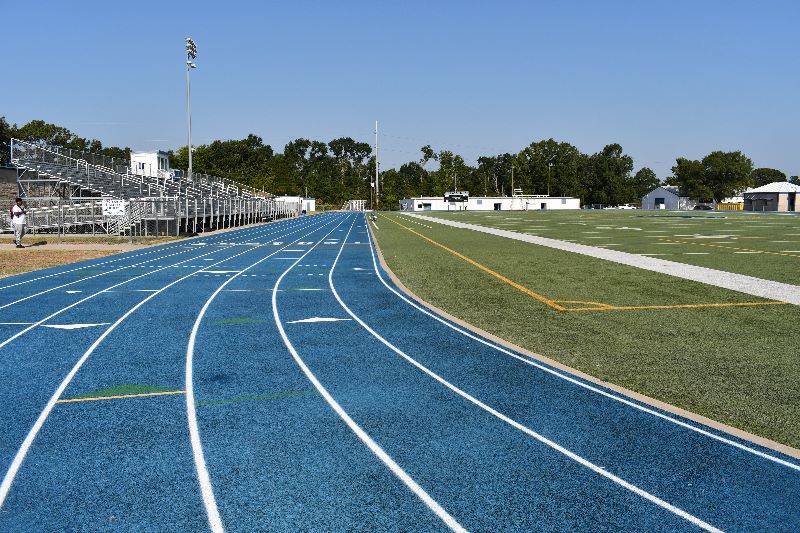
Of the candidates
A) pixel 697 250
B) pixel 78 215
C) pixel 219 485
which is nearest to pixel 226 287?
pixel 219 485

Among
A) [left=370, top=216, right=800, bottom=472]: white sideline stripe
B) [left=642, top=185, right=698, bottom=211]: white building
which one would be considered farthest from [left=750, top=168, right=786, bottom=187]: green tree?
[left=370, top=216, right=800, bottom=472]: white sideline stripe

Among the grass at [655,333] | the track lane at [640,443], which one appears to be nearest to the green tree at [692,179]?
the grass at [655,333]

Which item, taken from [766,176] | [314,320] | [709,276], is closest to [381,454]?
[314,320]

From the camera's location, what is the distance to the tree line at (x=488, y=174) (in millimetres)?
116625

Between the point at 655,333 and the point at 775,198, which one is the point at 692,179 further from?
the point at 655,333

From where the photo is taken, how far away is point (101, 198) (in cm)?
3344

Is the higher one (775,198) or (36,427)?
(775,198)

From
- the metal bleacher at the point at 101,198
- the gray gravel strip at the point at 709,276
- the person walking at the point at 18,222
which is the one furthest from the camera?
the metal bleacher at the point at 101,198

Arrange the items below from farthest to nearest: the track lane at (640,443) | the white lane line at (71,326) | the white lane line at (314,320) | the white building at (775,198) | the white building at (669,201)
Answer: the white building at (669,201)
the white building at (775,198)
the white lane line at (314,320)
the white lane line at (71,326)
the track lane at (640,443)

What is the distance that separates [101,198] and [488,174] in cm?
13406

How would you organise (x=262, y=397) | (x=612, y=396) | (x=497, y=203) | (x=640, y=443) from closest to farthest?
(x=640, y=443) < (x=612, y=396) < (x=262, y=397) < (x=497, y=203)

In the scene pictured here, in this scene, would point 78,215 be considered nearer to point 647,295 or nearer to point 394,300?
point 394,300

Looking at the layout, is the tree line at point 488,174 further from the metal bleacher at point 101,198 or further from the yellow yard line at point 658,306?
the yellow yard line at point 658,306

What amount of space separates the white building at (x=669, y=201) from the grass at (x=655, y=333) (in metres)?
111
